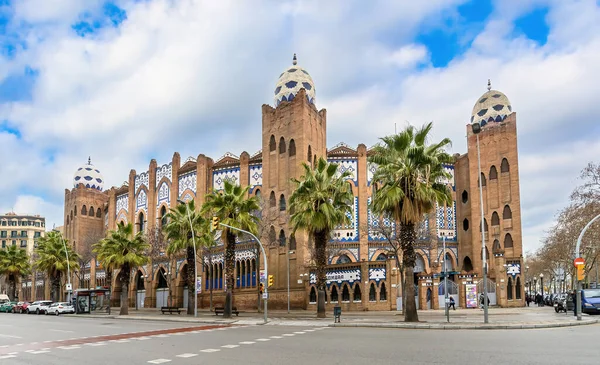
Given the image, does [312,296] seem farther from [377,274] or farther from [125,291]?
[125,291]

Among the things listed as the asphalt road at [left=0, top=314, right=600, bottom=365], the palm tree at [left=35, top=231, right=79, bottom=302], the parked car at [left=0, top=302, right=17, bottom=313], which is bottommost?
the parked car at [left=0, top=302, right=17, bottom=313]

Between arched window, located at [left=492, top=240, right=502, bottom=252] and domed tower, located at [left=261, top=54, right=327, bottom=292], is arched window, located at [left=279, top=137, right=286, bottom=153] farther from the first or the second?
arched window, located at [left=492, top=240, right=502, bottom=252]

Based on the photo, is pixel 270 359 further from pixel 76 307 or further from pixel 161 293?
pixel 161 293

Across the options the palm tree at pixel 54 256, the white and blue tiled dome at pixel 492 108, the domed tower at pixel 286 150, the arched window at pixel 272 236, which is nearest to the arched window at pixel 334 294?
the domed tower at pixel 286 150

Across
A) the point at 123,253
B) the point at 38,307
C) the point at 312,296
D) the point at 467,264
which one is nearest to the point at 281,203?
the point at 312,296

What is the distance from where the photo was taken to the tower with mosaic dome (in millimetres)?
43844

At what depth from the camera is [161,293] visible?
61188mm

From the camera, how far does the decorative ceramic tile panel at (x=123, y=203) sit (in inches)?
2685

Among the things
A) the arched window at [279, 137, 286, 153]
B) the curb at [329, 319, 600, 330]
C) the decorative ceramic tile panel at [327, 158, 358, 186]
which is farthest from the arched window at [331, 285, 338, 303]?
the curb at [329, 319, 600, 330]

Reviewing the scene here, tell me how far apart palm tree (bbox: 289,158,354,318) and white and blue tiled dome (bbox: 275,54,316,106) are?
19.5m

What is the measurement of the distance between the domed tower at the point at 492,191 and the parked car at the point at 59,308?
120ft

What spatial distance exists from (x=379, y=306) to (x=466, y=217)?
16.4m

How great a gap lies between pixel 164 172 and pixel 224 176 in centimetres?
1005

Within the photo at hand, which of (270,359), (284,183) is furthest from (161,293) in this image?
(270,359)
